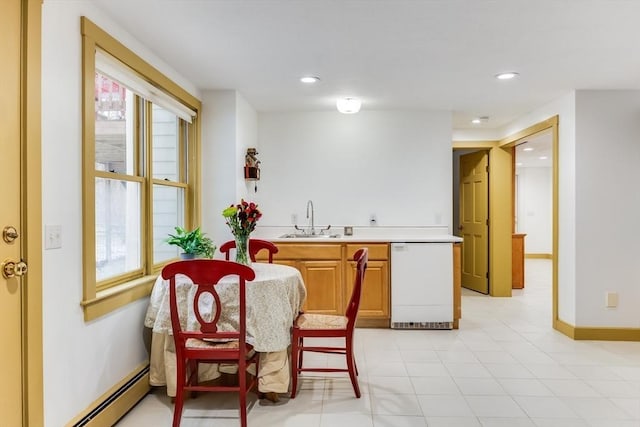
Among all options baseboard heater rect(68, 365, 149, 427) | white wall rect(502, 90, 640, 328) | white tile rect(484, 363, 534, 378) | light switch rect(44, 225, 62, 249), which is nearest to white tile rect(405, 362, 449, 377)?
white tile rect(484, 363, 534, 378)

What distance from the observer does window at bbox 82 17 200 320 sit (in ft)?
7.13

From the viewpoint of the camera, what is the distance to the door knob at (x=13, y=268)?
1.64 metres

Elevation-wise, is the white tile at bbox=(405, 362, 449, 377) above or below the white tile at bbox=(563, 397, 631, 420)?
below

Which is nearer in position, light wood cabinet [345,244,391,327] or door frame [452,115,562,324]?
light wood cabinet [345,244,391,327]

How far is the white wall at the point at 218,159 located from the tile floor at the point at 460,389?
1579mm

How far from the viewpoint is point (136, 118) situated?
2863 millimetres

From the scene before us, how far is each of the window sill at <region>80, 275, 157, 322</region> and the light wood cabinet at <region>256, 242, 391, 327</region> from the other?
1.58m

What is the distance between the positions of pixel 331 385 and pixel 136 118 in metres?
2.31

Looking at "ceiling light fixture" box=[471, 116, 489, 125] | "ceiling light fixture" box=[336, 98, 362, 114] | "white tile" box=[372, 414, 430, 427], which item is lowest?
"white tile" box=[372, 414, 430, 427]

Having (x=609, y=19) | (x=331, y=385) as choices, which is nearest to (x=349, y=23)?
(x=609, y=19)

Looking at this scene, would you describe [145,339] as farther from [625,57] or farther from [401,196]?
[625,57]

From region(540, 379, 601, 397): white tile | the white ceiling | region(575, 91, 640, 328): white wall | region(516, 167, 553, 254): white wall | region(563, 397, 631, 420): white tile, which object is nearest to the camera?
the white ceiling

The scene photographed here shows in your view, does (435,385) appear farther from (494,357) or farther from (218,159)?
(218,159)

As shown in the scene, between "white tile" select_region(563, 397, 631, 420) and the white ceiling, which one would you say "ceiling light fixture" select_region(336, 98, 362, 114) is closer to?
the white ceiling
